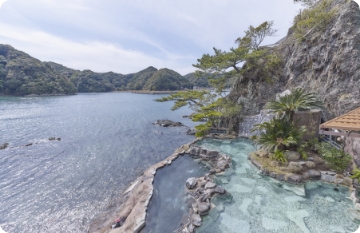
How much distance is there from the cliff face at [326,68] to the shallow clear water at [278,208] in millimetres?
6203

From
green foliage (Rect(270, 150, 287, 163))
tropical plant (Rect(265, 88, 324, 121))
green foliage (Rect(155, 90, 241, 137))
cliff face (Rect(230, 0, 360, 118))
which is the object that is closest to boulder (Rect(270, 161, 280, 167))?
green foliage (Rect(270, 150, 287, 163))

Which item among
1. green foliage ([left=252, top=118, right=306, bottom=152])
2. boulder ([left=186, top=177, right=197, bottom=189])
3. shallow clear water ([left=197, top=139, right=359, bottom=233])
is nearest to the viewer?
shallow clear water ([left=197, top=139, right=359, bottom=233])

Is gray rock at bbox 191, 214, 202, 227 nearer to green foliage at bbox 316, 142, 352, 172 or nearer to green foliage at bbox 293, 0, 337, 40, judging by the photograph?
green foliage at bbox 316, 142, 352, 172

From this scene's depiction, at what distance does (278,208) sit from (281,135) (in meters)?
4.30

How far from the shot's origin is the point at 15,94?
60.2m

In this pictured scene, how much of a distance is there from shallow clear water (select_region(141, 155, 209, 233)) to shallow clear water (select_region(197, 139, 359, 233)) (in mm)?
1085

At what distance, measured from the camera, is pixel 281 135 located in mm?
8727

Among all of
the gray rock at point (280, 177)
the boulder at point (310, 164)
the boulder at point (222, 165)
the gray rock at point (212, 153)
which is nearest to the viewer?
the gray rock at point (280, 177)

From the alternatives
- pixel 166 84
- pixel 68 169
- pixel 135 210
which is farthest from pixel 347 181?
pixel 166 84

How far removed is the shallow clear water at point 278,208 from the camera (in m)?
4.82

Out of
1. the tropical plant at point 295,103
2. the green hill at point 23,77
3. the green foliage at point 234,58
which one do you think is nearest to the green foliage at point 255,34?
the green foliage at point 234,58

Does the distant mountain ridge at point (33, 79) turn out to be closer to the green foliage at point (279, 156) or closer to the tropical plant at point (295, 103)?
the tropical plant at point (295, 103)

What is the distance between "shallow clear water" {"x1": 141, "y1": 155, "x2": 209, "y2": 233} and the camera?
5.34m

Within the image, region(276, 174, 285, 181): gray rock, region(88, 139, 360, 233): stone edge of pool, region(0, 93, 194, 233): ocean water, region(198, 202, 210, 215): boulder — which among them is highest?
region(276, 174, 285, 181): gray rock
